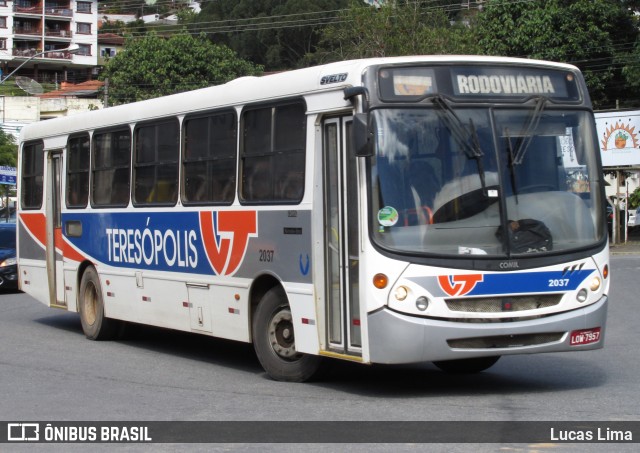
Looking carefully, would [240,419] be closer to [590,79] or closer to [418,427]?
[418,427]

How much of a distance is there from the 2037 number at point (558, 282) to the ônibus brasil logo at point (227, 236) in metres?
3.20

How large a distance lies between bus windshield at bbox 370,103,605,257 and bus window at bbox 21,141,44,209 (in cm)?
909

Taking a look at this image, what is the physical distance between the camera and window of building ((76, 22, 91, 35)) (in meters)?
118

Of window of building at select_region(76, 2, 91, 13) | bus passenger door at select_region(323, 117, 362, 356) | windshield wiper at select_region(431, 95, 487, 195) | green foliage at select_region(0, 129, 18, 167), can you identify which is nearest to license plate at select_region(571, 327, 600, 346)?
windshield wiper at select_region(431, 95, 487, 195)

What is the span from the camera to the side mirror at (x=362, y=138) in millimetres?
9414

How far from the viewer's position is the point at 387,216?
9523 mm

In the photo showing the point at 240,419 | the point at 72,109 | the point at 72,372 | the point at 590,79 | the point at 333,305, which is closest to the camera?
the point at 240,419

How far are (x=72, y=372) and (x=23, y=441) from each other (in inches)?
154

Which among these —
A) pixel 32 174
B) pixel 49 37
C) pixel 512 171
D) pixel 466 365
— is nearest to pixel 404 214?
pixel 512 171

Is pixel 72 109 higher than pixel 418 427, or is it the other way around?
pixel 72 109

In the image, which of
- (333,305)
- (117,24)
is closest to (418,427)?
(333,305)

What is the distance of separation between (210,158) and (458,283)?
4009 mm

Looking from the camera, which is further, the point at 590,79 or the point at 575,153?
the point at 590,79

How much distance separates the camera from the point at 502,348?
9609 mm
